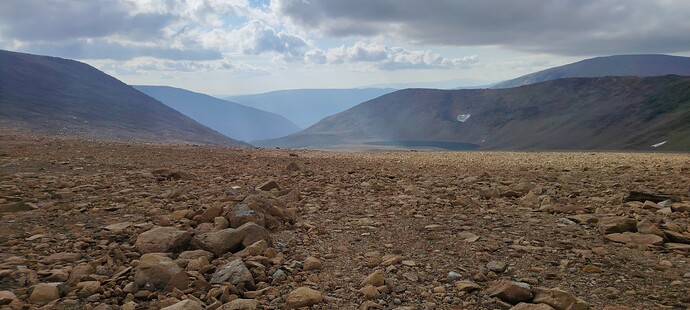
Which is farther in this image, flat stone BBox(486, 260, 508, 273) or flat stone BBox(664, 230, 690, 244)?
flat stone BBox(664, 230, 690, 244)

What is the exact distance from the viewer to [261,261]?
5.72 m

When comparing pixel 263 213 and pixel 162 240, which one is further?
pixel 263 213

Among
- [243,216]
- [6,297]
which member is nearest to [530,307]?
[243,216]

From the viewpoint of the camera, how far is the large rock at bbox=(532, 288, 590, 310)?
Result: 14.7ft

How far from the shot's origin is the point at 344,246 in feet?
21.8

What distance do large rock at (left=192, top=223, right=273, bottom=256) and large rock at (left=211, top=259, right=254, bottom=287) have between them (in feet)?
2.40

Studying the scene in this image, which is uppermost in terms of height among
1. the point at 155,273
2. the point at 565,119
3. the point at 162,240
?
the point at 565,119

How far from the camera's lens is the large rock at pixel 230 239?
6113 millimetres

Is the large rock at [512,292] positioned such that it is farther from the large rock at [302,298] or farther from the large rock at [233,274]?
the large rock at [233,274]

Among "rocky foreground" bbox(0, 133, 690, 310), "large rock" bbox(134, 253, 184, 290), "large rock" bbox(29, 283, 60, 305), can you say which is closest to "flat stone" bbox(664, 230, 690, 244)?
"rocky foreground" bbox(0, 133, 690, 310)

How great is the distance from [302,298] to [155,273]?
1796 mm

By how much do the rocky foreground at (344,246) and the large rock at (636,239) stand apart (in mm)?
25

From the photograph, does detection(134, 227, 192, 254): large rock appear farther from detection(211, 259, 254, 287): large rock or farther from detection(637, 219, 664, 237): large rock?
detection(637, 219, 664, 237): large rock

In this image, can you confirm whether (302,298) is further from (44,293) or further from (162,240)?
(44,293)
